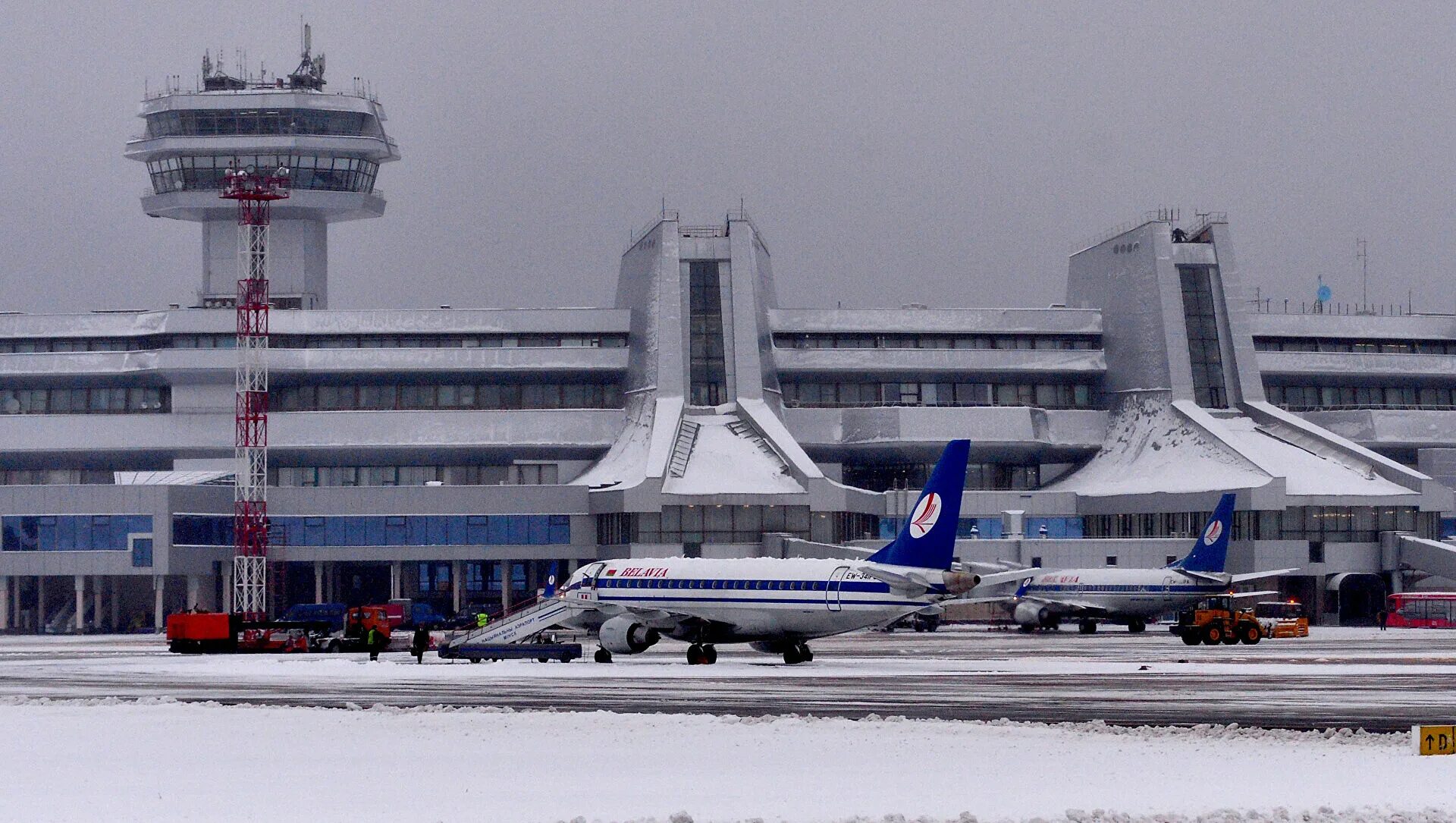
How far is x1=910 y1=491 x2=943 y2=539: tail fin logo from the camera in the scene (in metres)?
59.4

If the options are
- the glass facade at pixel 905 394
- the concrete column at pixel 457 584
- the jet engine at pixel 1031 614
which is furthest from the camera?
the glass facade at pixel 905 394

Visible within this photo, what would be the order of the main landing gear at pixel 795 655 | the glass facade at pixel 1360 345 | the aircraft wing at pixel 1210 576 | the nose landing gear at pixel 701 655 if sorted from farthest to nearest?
the glass facade at pixel 1360 345
the aircraft wing at pixel 1210 576
the main landing gear at pixel 795 655
the nose landing gear at pixel 701 655

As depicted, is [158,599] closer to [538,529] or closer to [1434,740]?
[538,529]

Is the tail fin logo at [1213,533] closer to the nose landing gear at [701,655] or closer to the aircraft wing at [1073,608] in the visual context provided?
the aircraft wing at [1073,608]

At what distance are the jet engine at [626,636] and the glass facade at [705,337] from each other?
6250cm

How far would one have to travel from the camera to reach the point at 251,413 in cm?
11119

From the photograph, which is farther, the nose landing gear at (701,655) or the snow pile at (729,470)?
the snow pile at (729,470)

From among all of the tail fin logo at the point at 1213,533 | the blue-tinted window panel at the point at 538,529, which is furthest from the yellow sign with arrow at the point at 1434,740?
the blue-tinted window panel at the point at 538,529

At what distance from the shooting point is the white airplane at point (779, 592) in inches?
2329

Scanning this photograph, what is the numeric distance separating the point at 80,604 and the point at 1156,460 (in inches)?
2692

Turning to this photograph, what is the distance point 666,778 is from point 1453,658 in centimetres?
4336

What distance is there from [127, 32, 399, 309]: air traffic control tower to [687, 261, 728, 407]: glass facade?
25537mm

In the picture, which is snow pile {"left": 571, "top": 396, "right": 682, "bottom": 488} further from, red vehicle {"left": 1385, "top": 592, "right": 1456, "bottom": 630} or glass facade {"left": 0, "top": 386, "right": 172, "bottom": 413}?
red vehicle {"left": 1385, "top": 592, "right": 1456, "bottom": 630}

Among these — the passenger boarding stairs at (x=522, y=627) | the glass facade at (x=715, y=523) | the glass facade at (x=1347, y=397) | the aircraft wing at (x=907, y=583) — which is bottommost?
the passenger boarding stairs at (x=522, y=627)
